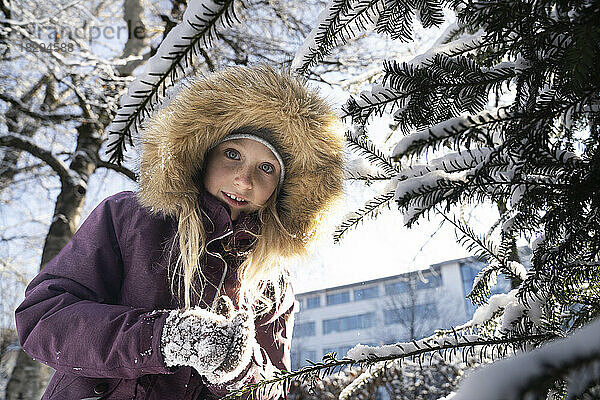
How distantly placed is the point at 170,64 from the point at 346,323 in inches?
892

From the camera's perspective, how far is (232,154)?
197 cm

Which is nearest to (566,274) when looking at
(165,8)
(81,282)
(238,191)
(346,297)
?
(238,191)

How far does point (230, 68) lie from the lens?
2025mm

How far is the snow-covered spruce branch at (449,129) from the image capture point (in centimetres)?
85

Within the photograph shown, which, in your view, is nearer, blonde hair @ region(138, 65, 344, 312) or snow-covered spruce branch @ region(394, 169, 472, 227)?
snow-covered spruce branch @ region(394, 169, 472, 227)

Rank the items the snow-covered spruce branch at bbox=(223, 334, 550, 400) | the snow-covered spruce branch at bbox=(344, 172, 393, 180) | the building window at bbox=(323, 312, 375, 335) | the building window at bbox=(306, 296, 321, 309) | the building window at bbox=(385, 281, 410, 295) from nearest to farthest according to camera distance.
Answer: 1. the snow-covered spruce branch at bbox=(223, 334, 550, 400)
2. the snow-covered spruce branch at bbox=(344, 172, 393, 180)
3. the building window at bbox=(385, 281, 410, 295)
4. the building window at bbox=(323, 312, 375, 335)
5. the building window at bbox=(306, 296, 321, 309)

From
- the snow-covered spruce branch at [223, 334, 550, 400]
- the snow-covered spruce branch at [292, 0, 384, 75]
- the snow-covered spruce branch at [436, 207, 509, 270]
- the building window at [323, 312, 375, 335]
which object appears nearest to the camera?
the snow-covered spruce branch at [223, 334, 550, 400]

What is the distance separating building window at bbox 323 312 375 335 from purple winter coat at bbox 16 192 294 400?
19279 mm

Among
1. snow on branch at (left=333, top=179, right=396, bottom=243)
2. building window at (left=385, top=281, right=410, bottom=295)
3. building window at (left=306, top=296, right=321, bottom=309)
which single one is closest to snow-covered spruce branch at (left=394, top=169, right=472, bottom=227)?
snow on branch at (left=333, top=179, right=396, bottom=243)

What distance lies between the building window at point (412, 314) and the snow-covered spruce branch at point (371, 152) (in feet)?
50.9

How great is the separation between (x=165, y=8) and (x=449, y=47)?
6554 millimetres

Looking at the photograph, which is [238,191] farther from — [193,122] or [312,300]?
[312,300]

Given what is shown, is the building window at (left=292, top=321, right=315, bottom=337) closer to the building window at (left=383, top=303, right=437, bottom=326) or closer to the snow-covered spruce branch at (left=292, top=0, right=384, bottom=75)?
the building window at (left=383, top=303, right=437, bottom=326)

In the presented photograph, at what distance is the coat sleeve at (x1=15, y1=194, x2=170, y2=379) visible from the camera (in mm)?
1414
